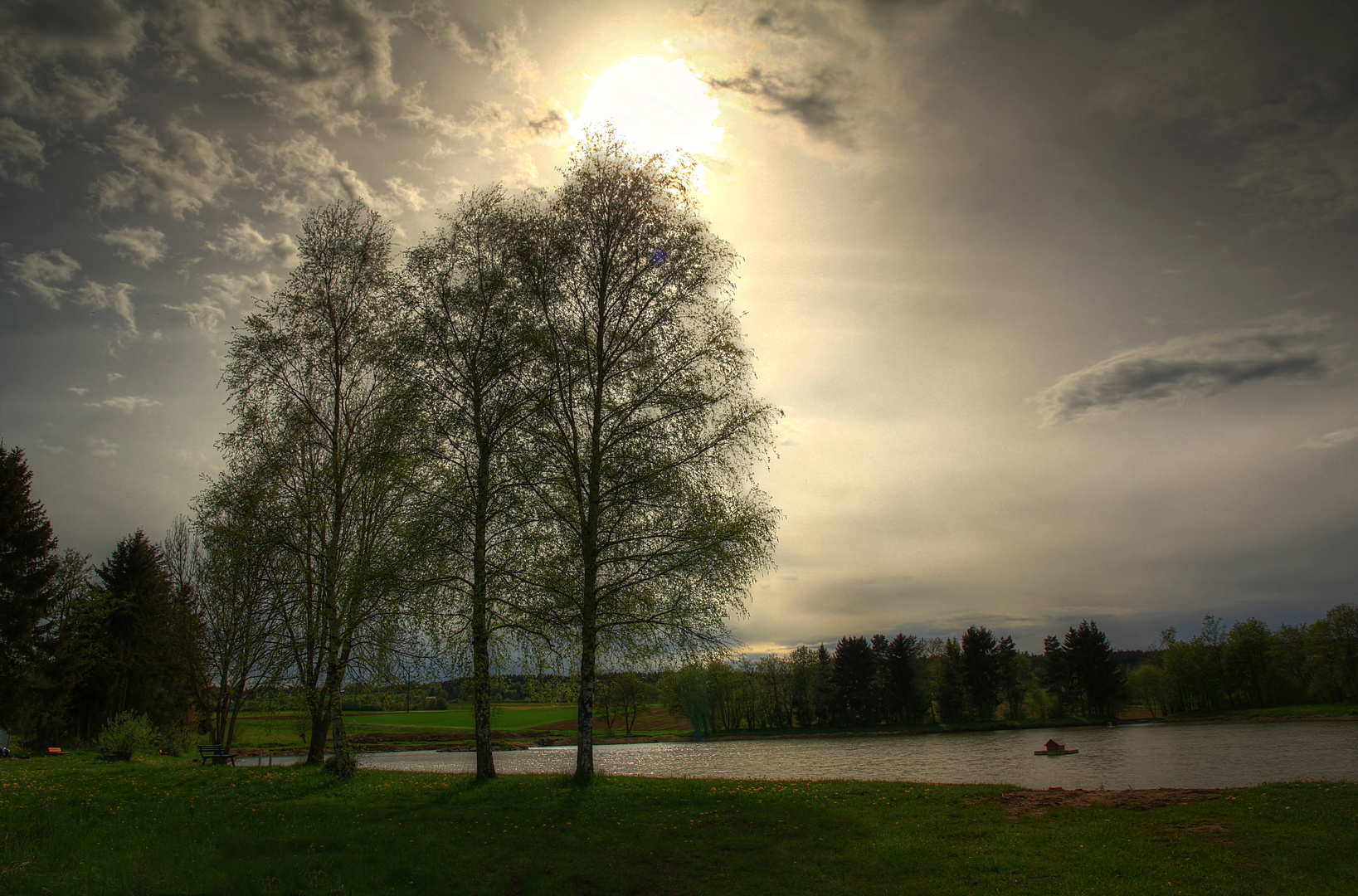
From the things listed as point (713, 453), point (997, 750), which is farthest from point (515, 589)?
point (997, 750)

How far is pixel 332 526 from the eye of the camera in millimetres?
17891

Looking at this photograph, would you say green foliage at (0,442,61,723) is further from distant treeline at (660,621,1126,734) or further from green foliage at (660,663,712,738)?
distant treeline at (660,621,1126,734)

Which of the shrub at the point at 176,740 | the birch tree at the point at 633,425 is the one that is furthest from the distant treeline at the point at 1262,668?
the shrub at the point at 176,740

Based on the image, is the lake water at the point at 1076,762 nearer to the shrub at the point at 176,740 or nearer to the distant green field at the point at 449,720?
the shrub at the point at 176,740

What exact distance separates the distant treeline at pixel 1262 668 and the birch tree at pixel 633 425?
8918 centimetres

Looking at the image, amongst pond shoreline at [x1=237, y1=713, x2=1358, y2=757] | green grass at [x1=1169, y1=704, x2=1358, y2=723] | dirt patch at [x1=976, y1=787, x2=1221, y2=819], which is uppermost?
dirt patch at [x1=976, y1=787, x2=1221, y2=819]

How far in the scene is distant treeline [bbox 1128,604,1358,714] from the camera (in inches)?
2635

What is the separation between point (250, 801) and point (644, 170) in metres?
17.8

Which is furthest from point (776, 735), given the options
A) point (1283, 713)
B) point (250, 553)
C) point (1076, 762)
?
point (250, 553)

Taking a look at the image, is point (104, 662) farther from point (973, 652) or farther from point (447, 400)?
point (973, 652)

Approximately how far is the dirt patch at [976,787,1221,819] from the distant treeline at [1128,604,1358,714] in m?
82.4

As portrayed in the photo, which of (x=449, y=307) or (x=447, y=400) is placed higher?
(x=449, y=307)

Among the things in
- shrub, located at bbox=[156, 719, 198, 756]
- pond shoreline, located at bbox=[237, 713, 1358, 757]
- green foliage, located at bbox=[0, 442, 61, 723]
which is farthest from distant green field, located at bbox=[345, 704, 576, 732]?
green foliage, located at bbox=[0, 442, 61, 723]

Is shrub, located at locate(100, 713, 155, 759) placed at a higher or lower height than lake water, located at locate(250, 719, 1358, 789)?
higher
